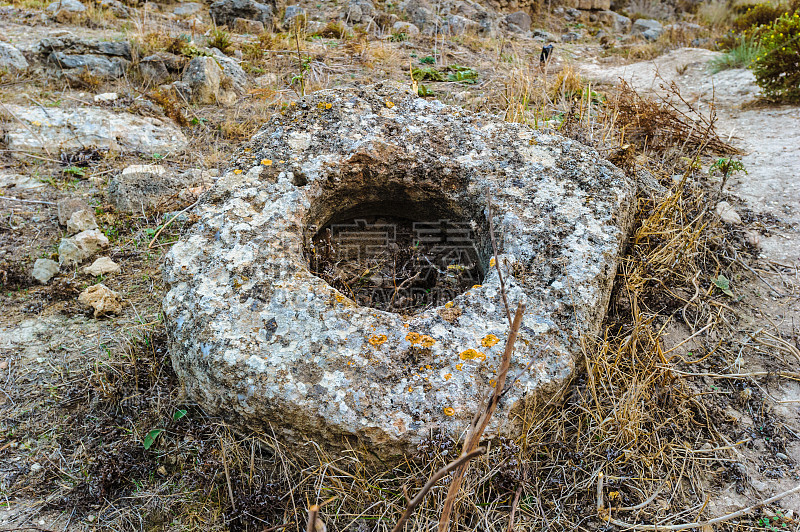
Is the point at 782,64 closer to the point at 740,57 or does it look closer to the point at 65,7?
the point at 740,57

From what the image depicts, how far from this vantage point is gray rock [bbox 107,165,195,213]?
362 cm

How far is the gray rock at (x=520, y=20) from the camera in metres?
9.93

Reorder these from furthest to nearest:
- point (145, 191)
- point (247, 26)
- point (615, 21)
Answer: point (615, 21), point (247, 26), point (145, 191)

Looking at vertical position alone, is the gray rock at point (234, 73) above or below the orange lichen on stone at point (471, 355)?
→ above

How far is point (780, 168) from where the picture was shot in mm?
3938

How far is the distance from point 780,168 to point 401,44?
184 inches

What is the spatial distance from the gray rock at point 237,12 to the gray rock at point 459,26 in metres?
2.78

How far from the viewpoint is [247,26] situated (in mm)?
7512

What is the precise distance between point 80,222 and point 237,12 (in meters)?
5.83

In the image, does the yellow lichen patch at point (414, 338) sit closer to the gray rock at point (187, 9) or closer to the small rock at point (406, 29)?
the small rock at point (406, 29)

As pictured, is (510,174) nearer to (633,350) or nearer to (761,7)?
(633,350)

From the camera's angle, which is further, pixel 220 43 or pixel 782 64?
pixel 220 43

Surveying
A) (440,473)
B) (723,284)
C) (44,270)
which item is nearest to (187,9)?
(44,270)

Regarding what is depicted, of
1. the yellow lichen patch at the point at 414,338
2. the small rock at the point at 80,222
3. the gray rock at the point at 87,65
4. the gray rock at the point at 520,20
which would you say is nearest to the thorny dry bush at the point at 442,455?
the yellow lichen patch at the point at 414,338
